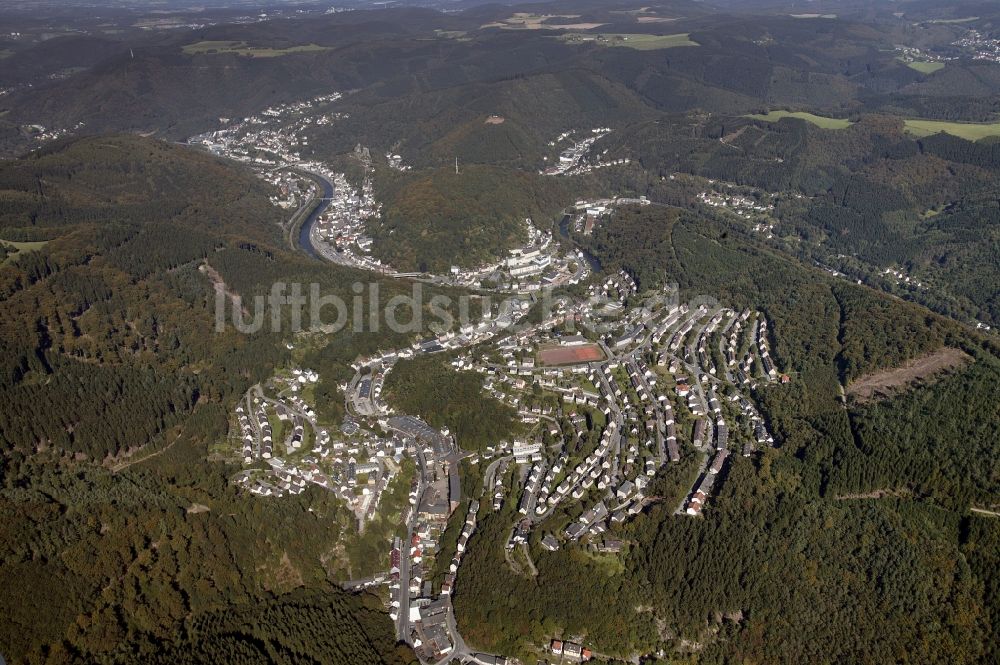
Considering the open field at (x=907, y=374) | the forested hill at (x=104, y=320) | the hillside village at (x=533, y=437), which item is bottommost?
the hillside village at (x=533, y=437)

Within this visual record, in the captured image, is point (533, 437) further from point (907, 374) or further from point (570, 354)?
point (907, 374)

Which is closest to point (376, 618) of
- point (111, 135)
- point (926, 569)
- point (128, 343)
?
point (926, 569)

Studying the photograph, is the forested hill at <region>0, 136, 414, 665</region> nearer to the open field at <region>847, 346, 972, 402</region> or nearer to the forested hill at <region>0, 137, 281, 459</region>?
the forested hill at <region>0, 137, 281, 459</region>

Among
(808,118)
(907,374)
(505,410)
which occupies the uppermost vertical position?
(808,118)

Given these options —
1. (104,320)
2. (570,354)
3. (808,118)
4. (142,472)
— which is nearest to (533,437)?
(570,354)

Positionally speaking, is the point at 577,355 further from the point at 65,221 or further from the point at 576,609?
the point at 65,221

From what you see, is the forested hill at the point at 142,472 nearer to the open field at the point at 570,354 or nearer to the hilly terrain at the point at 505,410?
the hilly terrain at the point at 505,410

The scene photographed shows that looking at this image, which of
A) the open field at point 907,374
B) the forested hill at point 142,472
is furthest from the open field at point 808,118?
the forested hill at point 142,472
